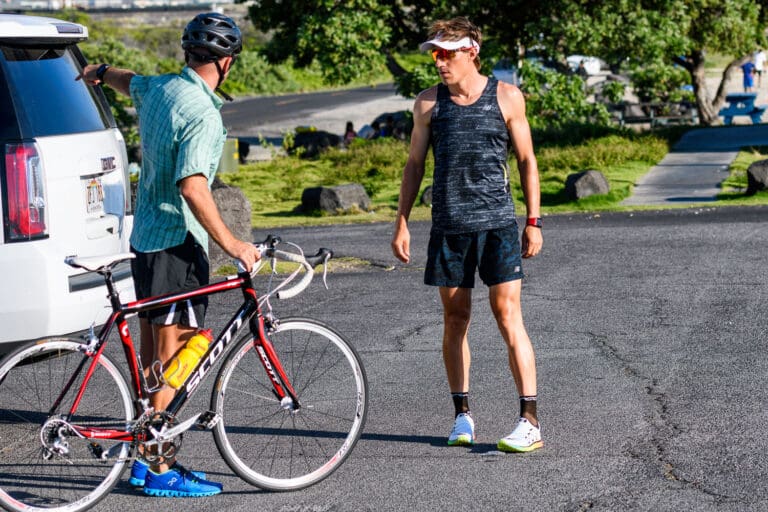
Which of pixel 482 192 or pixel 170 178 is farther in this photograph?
pixel 482 192

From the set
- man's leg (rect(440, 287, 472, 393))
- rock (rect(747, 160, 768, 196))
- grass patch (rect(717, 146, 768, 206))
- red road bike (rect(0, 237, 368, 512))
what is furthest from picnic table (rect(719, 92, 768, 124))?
red road bike (rect(0, 237, 368, 512))

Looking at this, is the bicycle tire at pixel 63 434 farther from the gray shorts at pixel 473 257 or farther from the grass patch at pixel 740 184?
the grass patch at pixel 740 184

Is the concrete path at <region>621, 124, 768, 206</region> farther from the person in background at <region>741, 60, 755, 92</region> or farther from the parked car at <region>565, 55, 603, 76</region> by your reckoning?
the person in background at <region>741, 60, 755, 92</region>

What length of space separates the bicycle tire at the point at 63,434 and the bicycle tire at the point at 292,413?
41 centimetres

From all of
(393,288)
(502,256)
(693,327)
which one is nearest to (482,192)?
(502,256)

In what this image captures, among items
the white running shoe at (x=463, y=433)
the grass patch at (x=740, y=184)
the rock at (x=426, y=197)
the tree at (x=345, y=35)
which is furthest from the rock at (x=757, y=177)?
the white running shoe at (x=463, y=433)

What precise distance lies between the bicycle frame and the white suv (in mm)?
700

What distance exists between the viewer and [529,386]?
17.8 feet

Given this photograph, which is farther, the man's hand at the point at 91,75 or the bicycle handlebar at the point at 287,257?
the man's hand at the point at 91,75

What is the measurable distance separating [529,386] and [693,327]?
2.87m

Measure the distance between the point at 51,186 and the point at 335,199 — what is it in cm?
1034

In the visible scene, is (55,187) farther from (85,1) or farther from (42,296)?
(85,1)

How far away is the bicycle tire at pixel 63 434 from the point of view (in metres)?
4.63

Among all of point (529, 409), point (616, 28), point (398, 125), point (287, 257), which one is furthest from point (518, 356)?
point (398, 125)
